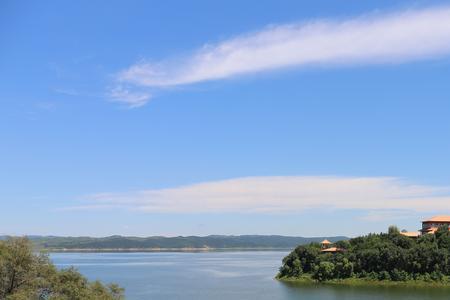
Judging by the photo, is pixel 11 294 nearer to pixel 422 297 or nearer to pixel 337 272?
pixel 422 297

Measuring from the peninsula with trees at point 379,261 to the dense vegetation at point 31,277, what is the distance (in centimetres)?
6863

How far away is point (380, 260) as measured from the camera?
9406cm

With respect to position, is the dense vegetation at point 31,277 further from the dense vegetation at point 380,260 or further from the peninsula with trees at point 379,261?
the dense vegetation at point 380,260

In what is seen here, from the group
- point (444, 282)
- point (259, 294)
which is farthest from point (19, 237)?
point (444, 282)

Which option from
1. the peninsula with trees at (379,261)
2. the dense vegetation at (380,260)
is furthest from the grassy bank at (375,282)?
the dense vegetation at (380,260)

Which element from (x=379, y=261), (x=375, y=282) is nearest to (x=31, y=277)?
(x=375, y=282)

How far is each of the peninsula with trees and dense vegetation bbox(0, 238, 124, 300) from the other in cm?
6863

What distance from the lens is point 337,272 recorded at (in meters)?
96.9

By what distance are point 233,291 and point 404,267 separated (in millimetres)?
28656

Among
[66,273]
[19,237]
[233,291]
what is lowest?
[233,291]

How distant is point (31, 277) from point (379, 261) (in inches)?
2927

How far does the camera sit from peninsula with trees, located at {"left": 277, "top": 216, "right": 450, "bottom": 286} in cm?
8969

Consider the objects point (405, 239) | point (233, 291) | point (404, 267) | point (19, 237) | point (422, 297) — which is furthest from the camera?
point (405, 239)

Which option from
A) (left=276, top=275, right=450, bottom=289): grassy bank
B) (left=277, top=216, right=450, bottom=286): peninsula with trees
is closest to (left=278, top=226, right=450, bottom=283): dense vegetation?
(left=277, top=216, right=450, bottom=286): peninsula with trees
